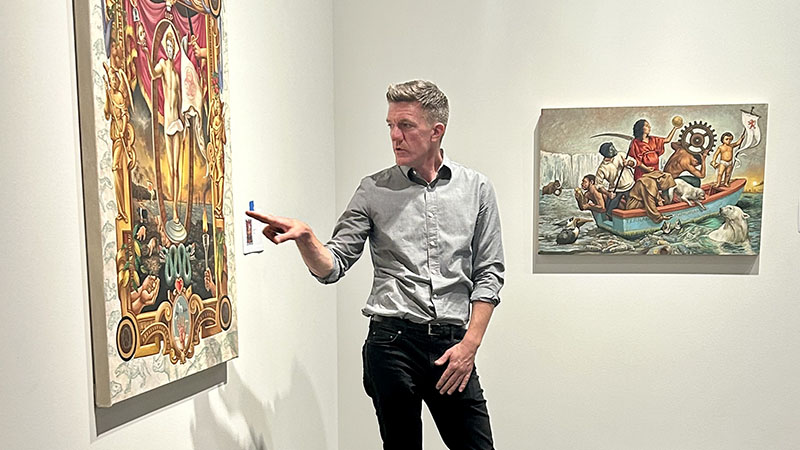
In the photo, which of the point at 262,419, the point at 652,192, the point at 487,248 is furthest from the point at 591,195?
the point at 262,419

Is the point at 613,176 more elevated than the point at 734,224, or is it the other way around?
the point at 613,176

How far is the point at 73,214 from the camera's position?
53.7 inches

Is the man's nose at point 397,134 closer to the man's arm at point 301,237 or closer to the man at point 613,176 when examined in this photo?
the man's arm at point 301,237

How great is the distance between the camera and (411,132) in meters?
1.94

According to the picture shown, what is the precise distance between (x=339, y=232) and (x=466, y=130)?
0.99 meters

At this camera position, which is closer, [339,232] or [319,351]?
[339,232]

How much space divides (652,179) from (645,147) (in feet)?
0.42

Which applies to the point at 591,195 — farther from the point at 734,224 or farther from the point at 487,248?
the point at 487,248

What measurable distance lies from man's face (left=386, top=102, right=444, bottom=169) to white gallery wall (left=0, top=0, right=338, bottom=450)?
463mm

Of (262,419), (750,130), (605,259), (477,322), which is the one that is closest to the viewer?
(477,322)

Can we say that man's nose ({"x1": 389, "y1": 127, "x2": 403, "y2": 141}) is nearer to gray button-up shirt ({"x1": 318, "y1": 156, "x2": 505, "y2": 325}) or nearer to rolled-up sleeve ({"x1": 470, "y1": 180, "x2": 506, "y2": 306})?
gray button-up shirt ({"x1": 318, "y1": 156, "x2": 505, "y2": 325})

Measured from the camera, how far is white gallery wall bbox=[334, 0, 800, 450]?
263cm

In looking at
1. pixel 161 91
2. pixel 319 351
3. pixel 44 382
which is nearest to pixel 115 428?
pixel 44 382

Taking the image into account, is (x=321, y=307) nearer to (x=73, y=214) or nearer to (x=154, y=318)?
(x=154, y=318)
